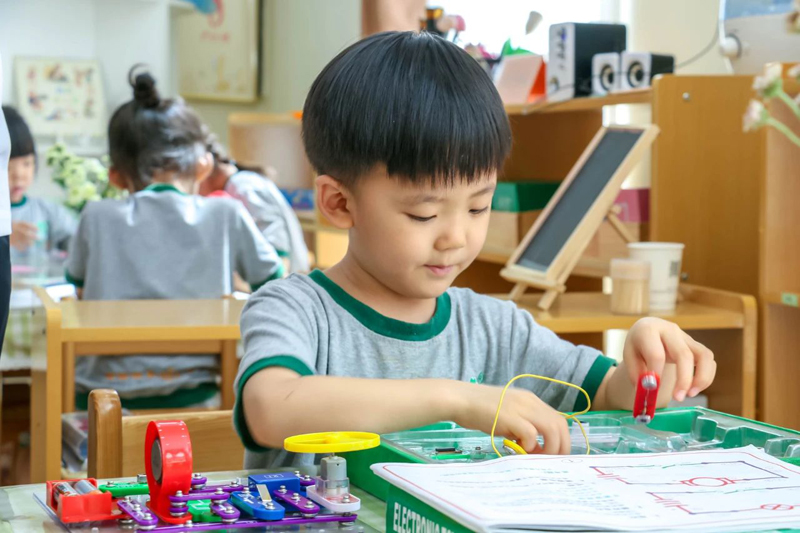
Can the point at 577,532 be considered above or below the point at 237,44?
below

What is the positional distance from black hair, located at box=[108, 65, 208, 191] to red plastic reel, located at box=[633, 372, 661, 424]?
6.51ft

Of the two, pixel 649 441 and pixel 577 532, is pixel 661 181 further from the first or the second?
pixel 577 532

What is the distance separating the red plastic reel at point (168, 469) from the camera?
0.66 m

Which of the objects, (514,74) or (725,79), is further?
(514,74)

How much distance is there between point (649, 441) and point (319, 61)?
4523mm

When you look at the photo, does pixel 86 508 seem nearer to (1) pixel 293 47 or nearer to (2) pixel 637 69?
(2) pixel 637 69

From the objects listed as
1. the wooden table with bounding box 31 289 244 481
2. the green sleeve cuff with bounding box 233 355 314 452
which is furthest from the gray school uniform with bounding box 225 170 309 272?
the green sleeve cuff with bounding box 233 355 314 452

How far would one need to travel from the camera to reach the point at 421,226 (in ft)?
3.23

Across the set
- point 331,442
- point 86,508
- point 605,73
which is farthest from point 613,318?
point 86,508

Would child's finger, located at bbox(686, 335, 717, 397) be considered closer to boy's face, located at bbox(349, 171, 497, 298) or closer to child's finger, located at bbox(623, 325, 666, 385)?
child's finger, located at bbox(623, 325, 666, 385)

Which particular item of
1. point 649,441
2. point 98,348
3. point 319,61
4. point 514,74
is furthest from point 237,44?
point 649,441

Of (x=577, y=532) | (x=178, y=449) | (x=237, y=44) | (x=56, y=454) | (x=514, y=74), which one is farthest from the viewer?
(x=237, y=44)

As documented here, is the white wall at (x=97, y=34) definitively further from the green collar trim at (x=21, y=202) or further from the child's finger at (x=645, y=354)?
the child's finger at (x=645, y=354)

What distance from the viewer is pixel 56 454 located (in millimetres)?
1583
